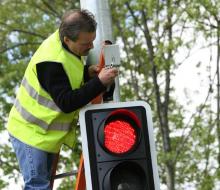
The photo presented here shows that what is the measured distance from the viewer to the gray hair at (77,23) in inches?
153

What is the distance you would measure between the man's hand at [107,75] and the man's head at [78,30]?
29cm

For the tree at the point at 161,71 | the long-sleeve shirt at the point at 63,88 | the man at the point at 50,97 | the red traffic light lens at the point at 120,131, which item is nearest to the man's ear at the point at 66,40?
the man at the point at 50,97

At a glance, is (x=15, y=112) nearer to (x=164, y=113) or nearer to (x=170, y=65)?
(x=170, y=65)

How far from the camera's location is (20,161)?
13.5ft

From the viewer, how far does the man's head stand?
3.90 metres

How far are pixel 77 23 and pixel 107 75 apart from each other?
15.8 inches

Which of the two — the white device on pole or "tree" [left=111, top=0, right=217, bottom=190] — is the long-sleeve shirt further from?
"tree" [left=111, top=0, right=217, bottom=190]

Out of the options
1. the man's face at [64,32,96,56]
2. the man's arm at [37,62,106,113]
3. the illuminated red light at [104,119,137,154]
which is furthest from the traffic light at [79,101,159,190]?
the man's face at [64,32,96,56]

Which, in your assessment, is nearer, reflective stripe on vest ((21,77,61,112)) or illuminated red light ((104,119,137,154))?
illuminated red light ((104,119,137,154))

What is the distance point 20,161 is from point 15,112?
33 cm

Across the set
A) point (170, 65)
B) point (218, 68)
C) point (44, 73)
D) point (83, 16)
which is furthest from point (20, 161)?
point (218, 68)

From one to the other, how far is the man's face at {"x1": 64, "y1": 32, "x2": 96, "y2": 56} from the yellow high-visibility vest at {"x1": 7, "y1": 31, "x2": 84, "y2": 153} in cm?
4

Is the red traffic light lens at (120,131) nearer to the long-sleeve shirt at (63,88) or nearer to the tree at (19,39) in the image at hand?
the long-sleeve shirt at (63,88)

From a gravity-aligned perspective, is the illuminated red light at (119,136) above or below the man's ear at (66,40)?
below
